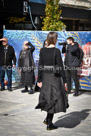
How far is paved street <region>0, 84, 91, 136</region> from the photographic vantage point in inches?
242

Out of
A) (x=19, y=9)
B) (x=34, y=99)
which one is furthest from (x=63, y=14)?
(x=34, y=99)

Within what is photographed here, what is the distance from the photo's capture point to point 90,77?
10469 mm

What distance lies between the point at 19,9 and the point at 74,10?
424cm

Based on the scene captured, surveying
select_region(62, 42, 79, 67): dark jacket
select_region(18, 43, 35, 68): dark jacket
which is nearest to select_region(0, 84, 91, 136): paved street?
select_region(62, 42, 79, 67): dark jacket

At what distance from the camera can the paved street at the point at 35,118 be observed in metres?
6.16

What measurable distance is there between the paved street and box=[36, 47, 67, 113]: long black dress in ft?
1.52

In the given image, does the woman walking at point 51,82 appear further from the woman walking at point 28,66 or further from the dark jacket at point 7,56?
the dark jacket at point 7,56

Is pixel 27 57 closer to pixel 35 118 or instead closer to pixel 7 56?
pixel 7 56

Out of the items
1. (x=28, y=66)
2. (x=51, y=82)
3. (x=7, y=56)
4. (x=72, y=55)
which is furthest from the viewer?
(x=7, y=56)

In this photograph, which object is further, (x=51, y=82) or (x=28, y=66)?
(x=28, y=66)

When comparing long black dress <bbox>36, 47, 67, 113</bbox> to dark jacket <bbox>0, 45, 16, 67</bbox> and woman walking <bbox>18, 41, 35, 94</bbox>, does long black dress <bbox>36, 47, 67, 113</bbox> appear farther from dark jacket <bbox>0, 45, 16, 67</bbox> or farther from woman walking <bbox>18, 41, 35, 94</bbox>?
dark jacket <bbox>0, 45, 16, 67</bbox>

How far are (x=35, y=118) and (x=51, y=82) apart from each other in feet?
4.37

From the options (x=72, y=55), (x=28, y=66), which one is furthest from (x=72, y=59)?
(x=28, y=66)

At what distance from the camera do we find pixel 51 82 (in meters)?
6.28
